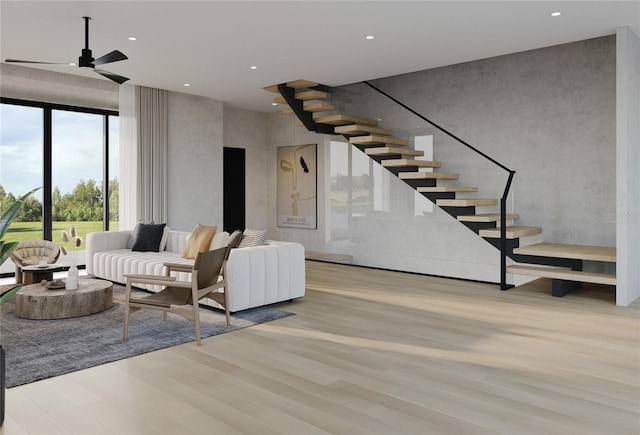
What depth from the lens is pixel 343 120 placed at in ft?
25.4

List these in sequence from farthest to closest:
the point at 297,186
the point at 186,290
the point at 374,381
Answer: the point at 297,186 → the point at 186,290 → the point at 374,381

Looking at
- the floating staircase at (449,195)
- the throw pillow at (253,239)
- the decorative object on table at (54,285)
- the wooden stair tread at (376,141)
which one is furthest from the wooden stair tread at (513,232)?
the decorative object on table at (54,285)

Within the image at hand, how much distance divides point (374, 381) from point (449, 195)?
4252mm

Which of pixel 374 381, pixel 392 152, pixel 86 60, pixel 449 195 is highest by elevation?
pixel 86 60

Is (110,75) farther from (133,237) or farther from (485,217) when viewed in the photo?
(485,217)

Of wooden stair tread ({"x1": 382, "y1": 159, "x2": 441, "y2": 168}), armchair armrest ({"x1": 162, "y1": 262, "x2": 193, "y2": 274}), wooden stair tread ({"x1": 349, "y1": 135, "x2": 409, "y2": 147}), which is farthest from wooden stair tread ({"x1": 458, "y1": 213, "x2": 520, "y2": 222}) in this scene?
armchair armrest ({"x1": 162, "y1": 262, "x2": 193, "y2": 274})

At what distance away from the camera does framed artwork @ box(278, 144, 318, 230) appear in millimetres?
9570

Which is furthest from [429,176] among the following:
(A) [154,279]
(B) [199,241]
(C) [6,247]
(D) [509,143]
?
(C) [6,247]

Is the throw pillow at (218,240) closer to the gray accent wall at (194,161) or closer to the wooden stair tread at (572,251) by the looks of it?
the gray accent wall at (194,161)

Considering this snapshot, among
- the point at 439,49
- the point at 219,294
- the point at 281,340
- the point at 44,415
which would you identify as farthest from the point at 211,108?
the point at 44,415

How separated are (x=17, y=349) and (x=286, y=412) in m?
2.42

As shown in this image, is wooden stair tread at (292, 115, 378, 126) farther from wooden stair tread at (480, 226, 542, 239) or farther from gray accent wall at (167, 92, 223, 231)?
wooden stair tread at (480, 226, 542, 239)

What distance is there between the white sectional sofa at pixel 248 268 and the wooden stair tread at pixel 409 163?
2.24m

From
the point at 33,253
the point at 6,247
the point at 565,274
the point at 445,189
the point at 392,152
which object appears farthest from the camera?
the point at 392,152
